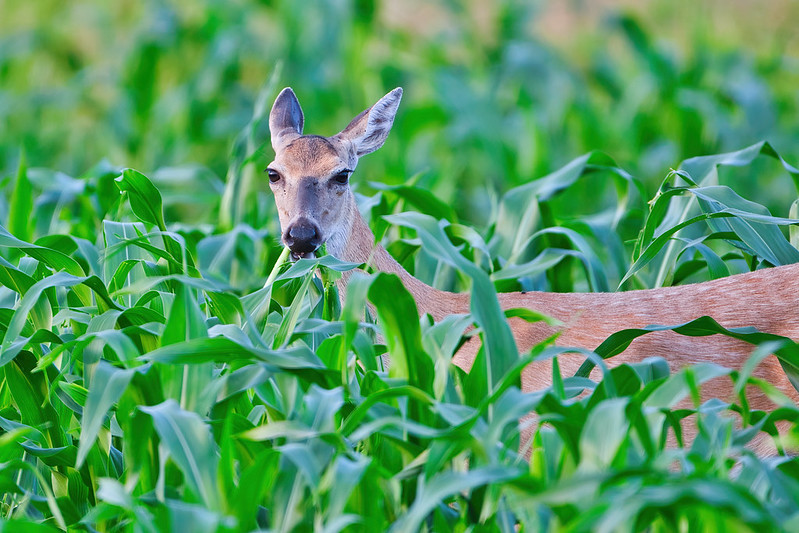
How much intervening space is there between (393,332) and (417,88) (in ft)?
23.3

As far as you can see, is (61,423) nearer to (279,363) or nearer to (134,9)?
(279,363)

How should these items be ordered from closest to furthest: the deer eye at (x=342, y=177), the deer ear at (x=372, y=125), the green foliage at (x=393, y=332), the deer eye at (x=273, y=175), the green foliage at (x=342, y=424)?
1. the green foliage at (x=342, y=424)
2. the green foliage at (x=393, y=332)
3. the deer eye at (x=342, y=177)
4. the deer eye at (x=273, y=175)
5. the deer ear at (x=372, y=125)

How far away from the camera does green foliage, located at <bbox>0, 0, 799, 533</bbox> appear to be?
2631 millimetres

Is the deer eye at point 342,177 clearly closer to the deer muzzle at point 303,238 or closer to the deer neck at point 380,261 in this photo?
the deer neck at point 380,261

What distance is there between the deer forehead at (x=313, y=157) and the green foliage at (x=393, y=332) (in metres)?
0.43

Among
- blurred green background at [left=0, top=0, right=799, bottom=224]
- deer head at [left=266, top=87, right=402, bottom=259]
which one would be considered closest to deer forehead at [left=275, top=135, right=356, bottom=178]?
deer head at [left=266, top=87, right=402, bottom=259]

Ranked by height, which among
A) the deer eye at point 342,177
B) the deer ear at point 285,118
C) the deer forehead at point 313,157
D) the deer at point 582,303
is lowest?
the deer at point 582,303

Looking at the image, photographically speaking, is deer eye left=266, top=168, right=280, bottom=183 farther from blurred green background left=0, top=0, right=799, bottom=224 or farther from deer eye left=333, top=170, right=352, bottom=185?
blurred green background left=0, top=0, right=799, bottom=224

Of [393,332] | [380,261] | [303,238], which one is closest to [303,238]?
[303,238]

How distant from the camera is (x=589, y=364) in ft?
11.4

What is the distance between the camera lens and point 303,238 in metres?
4.12

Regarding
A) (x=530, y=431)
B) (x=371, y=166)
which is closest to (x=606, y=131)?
(x=371, y=166)

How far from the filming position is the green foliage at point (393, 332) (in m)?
2.63

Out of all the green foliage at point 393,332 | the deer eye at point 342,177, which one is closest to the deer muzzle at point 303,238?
the green foliage at point 393,332
